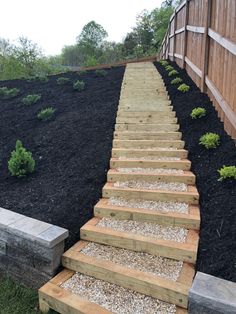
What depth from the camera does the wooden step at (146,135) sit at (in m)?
5.85

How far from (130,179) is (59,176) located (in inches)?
45.4

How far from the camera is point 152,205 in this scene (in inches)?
165

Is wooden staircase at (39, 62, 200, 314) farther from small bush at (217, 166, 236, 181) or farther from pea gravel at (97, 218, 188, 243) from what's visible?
small bush at (217, 166, 236, 181)

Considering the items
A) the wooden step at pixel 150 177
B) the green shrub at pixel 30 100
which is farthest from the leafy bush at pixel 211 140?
the green shrub at pixel 30 100

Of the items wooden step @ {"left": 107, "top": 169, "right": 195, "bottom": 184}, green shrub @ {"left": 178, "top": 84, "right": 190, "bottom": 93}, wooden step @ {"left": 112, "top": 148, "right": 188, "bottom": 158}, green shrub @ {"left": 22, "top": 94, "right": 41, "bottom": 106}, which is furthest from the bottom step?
green shrub @ {"left": 22, "top": 94, "right": 41, "bottom": 106}

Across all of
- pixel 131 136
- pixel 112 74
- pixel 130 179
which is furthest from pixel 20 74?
pixel 130 179

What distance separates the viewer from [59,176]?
5008 millimetres

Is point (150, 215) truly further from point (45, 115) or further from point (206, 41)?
point (45, 115)

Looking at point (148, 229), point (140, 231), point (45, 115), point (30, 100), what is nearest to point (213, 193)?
point (148, 229)

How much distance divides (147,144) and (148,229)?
2212 millimetres

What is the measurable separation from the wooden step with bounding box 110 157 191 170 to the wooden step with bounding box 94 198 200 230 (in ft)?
3.24

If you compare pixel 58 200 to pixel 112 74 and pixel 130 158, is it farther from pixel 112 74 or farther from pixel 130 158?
pixel 112 74

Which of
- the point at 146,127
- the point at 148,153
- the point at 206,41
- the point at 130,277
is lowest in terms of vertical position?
the point at 130,277

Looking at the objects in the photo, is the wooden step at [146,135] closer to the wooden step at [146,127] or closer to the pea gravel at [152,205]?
the wooden step at [146,127]
